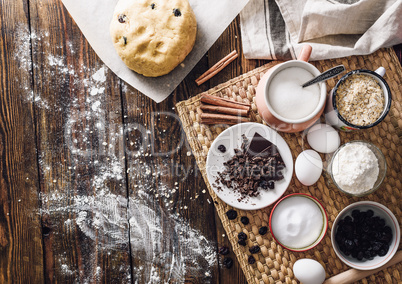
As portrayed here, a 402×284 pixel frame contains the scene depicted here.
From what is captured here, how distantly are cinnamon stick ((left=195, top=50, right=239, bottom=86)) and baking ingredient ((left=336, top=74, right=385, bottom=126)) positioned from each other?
1.57 feet

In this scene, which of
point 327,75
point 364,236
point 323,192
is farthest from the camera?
point 323,192

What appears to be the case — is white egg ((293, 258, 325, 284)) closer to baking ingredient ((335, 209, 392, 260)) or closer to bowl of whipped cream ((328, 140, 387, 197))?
baking ingredient ((335, 209, 392, 260))

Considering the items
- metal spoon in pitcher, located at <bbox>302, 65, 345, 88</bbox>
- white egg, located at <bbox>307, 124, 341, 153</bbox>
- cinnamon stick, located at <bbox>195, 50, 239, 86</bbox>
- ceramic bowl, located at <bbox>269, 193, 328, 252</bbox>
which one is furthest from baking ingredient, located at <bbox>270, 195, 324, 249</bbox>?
cinnamon stick, located at <bbox>195, 50, 239, 86</bbox>

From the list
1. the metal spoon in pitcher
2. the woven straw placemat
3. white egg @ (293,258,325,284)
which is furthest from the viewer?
the woven straw placemat

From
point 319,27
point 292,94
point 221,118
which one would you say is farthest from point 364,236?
point 319,27

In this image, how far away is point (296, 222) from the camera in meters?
1.20

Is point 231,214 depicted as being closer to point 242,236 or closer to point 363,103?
point 242,236

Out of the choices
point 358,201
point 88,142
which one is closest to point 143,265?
point 88,142

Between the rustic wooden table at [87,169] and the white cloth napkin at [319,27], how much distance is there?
0.27ft

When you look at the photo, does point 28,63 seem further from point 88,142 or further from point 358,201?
point 358,201

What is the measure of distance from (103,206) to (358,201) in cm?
108

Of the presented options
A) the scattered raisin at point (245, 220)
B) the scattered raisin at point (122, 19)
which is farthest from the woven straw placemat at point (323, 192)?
the scattered raisin at point (122, 19)

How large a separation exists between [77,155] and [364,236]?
1226 millimetres

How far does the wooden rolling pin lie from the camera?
120cm
